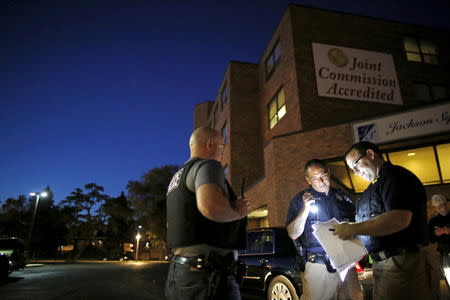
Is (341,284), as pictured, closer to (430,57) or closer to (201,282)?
(201,282)

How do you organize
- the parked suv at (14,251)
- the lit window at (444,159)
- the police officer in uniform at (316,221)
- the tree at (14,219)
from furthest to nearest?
the tree at (14,219) → the parked suv at (14,251) → the lit window at (444,159) → the police officer in uniform at (316,221)

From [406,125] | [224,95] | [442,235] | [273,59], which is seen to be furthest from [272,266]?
[224,95]

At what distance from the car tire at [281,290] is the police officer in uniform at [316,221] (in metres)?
2.07

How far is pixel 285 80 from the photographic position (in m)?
15.9

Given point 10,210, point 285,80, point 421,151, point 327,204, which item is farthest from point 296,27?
point 10,210

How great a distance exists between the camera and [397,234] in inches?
80.1

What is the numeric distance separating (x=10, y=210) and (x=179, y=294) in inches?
1801

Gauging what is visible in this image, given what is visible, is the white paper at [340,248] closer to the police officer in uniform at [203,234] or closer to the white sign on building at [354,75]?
the police officer in uniform at [203,234]

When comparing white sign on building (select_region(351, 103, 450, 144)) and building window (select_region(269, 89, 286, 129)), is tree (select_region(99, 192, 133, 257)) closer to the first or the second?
building window (select_region(269, 89, 286, 129))

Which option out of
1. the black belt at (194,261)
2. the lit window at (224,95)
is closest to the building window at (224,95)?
the lit window at (224,95)

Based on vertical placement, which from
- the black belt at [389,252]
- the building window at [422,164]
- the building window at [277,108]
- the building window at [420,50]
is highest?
the building window at [420,50]

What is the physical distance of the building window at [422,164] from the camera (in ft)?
33.6

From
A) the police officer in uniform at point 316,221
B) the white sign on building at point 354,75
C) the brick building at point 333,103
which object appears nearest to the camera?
the police officer in uniform at point 316,221

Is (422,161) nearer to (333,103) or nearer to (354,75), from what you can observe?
(333,103)
